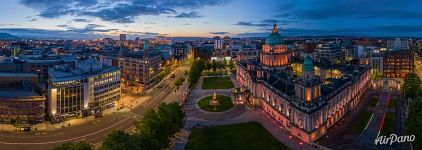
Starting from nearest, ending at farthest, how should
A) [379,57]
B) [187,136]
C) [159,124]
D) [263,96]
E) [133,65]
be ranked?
[159,124] → [187,136] → [263,96] → [133,65] → [379,57]

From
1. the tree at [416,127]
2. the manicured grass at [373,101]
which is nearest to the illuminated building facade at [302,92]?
the manicured grass at [373,101]

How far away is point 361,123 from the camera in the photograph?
97.1 m

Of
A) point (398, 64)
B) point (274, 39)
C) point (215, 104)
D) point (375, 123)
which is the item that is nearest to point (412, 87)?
point (375, 123)

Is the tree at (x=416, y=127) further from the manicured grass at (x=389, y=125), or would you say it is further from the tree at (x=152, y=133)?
the tree at (x=152, y=133)

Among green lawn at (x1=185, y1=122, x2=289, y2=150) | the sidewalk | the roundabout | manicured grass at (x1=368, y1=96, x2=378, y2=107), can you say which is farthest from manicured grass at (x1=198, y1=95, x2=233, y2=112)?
manicured grass at (x1=368, y1=96, x2=378, y2=107)

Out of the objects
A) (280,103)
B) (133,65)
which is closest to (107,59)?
(133,65)

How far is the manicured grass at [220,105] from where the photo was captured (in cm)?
11864

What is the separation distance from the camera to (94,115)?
361 feet

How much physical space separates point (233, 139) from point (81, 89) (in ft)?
173

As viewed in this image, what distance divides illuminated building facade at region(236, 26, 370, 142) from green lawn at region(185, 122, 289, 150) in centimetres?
849

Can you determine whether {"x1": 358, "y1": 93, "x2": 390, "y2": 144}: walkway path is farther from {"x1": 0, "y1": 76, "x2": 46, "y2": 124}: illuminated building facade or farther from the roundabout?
{"x1": 0, "y1": 76, "x2": 46, "y2": 124}: illuminated building facade

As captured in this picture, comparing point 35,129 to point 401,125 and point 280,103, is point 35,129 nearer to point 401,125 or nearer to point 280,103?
point 280,103

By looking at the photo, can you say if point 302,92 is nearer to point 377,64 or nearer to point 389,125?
point 389,125

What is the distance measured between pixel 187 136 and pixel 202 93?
2375 inches
